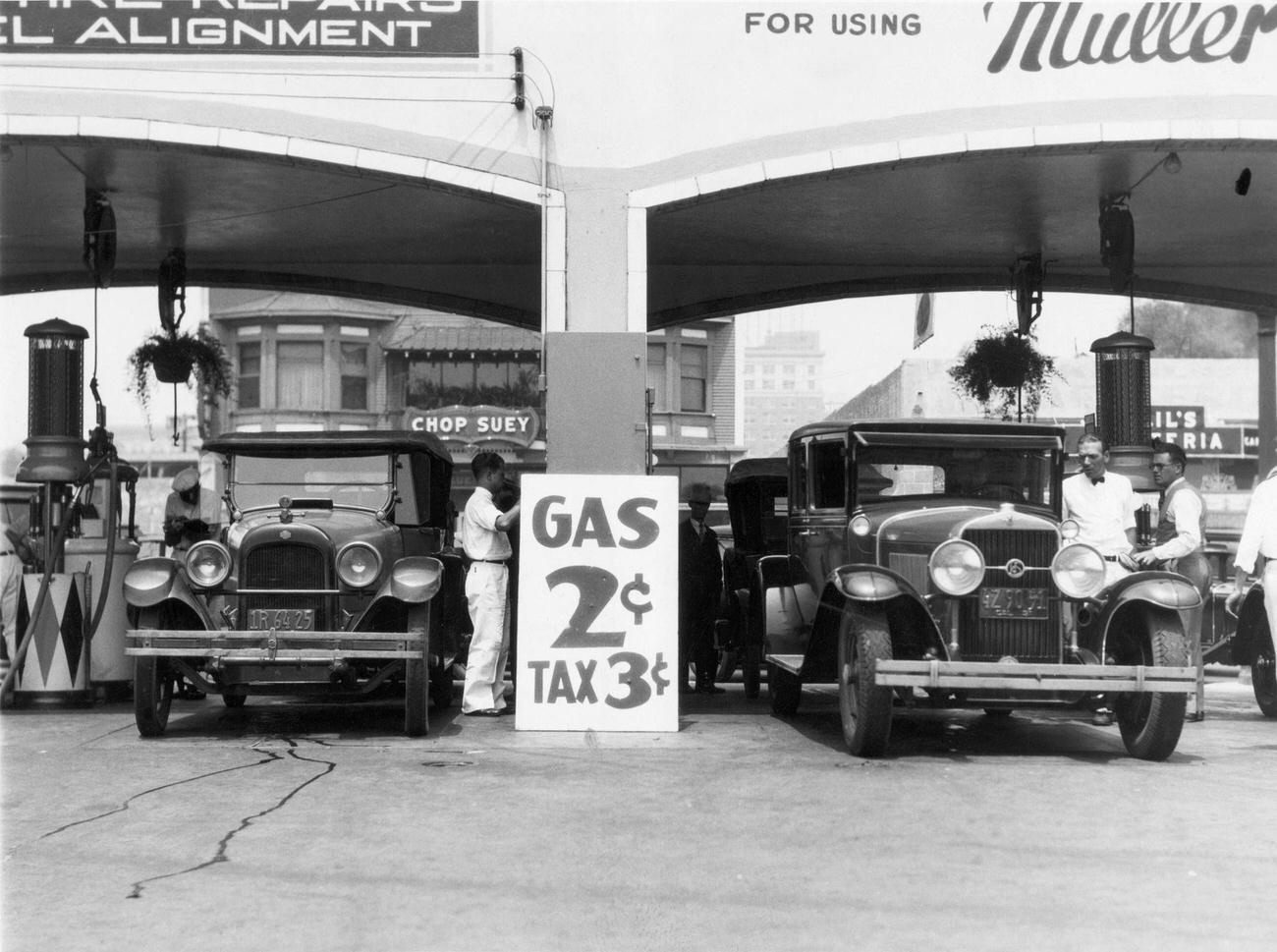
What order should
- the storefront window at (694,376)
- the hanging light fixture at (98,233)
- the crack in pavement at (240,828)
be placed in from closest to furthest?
the crack in pavement at (240,828) < the hanging light fixture at (98,233) < the storefront window at (694,376)

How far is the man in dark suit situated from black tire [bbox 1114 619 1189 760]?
15.2 ft

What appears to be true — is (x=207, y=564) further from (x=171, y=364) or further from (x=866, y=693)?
(x=171, y=364)

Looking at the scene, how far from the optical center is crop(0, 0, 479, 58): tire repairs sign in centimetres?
1071

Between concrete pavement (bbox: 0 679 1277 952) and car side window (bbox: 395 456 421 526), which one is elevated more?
car side window (bbox: 395 456 421 526)

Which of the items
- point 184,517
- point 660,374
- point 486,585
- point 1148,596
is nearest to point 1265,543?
point 1148,596

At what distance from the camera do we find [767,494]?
12.8 metres

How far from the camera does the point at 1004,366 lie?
1570 cm

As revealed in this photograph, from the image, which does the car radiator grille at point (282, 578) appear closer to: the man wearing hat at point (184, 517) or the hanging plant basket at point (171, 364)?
the man wearing hat at point (184, 517)

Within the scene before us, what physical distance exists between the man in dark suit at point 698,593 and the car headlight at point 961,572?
4.26 metres

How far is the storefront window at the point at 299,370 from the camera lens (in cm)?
4300

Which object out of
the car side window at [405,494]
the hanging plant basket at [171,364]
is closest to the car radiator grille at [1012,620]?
the car side window at [405,494]

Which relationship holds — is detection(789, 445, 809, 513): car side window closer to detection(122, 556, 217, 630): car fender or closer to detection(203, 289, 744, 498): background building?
detection(122, 556, 217, 630): car fender

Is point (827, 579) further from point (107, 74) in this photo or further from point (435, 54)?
point (107, 74)

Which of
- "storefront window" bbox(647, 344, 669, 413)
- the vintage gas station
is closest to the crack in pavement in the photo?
the vintage gas station
